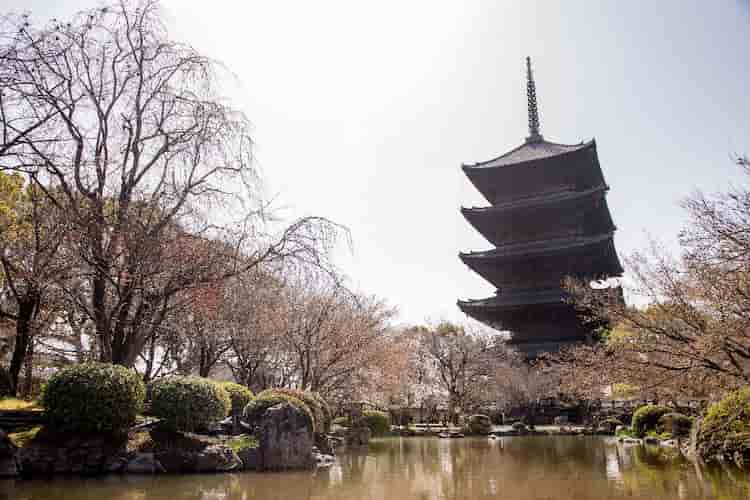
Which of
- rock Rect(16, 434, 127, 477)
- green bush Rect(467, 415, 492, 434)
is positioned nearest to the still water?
rock Rect(16, 434, 127, 477)

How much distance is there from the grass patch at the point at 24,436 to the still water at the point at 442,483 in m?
1.23

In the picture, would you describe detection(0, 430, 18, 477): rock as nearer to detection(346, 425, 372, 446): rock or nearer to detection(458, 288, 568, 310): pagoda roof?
detection(346, 425, 372, 446): rock

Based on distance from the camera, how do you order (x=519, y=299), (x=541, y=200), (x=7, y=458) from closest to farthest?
1. (x=7, y=458)
2. (x=519, y=299)
3. (x=541, y=200)

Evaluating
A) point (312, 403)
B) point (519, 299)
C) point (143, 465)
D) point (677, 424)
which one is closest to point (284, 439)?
point (143, 465)

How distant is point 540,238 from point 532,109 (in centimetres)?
1077

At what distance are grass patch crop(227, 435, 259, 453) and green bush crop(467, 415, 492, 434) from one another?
14.3 m

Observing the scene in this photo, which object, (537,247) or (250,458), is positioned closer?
(250,458)

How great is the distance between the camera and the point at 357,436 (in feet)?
63.0

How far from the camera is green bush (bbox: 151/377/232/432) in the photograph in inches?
408

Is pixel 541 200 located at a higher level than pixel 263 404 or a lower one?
higher

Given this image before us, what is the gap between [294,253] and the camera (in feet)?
30.3

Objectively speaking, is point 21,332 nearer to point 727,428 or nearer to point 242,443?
point 242,443

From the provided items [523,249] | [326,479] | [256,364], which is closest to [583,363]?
[326,479]

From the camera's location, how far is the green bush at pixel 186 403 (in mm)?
10359
